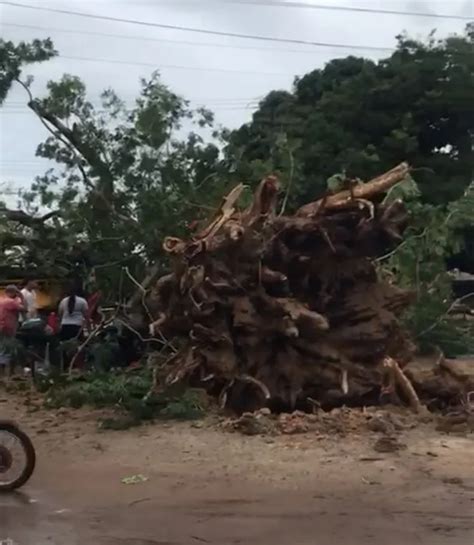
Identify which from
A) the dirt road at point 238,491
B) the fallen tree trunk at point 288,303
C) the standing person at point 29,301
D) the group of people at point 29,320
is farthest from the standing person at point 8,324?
the dirt road at point 238,491

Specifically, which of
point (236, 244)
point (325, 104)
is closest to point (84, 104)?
point (236, 244)

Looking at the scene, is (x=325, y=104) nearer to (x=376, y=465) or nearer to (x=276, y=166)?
(x=276, y=166)

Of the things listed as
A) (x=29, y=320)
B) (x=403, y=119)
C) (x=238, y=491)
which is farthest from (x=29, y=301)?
(x=403, y=119)

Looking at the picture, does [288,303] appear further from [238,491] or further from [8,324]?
[8,324]

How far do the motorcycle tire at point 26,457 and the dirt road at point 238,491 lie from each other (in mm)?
130

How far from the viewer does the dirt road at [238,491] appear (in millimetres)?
6953

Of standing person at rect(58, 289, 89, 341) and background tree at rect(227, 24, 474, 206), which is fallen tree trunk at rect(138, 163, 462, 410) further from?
background tree at rect(227, 24, 474, 206)

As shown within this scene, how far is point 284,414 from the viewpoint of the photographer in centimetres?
1112

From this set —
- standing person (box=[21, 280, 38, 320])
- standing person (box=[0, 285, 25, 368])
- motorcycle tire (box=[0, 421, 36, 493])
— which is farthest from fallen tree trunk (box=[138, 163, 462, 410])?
standing person (box=[21, 280, 38, 320])

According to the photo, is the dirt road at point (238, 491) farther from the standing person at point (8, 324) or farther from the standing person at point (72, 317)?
the standing person at point (72, 317)

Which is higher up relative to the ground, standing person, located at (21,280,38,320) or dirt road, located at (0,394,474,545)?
standing person, located at (21,280,38,320)

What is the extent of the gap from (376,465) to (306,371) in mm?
2778

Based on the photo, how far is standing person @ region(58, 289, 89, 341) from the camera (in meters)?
16.1

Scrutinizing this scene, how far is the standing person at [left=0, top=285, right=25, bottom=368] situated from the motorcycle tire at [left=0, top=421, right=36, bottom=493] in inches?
292
